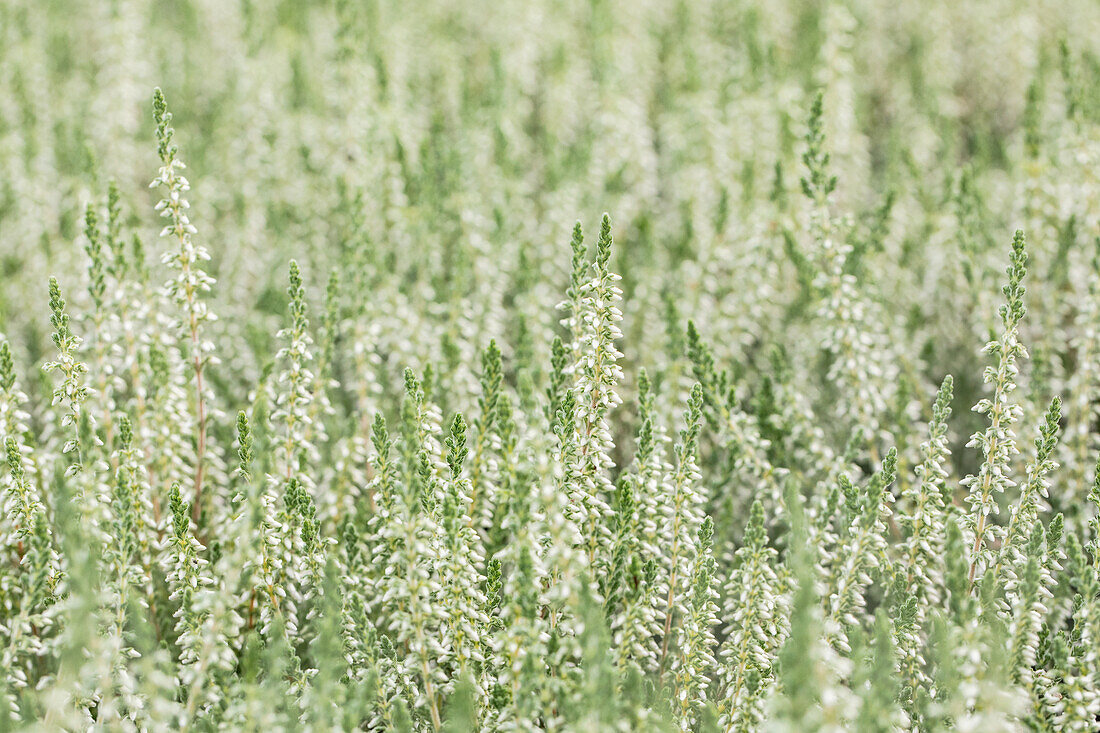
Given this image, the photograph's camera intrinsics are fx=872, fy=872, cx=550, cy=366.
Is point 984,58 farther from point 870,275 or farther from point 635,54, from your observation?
point 870,275

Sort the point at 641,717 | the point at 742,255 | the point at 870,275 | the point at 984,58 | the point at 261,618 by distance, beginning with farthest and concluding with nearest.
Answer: the point at 984,58 < the point at 742,255 < the point at 870,275 < the point at 261,618 < the point at 641,717

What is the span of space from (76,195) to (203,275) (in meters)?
3.05

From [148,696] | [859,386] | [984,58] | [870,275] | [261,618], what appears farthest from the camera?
[984,58]

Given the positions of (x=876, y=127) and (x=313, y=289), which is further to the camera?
(x=876, y=127)

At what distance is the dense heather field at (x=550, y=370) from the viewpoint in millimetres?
3623

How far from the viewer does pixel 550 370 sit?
5516 mm

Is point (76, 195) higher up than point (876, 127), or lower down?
lower down

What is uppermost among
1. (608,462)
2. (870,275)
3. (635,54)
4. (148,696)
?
(635,54)

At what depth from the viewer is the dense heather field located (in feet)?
A: 11.9

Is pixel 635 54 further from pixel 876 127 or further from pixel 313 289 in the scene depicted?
pixel 313 289

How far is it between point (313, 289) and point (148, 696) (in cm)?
376

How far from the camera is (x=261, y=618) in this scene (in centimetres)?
403

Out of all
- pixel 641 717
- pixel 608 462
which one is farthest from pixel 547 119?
pixel 641 717

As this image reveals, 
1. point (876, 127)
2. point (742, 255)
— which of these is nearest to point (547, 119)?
point (742, 255)
